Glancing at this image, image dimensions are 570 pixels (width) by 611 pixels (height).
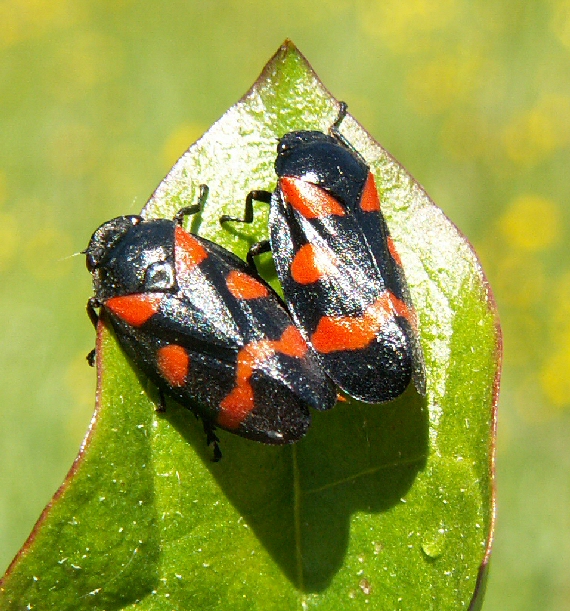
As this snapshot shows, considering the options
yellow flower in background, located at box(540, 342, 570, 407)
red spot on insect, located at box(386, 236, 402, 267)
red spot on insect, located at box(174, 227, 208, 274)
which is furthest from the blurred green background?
red spot on insect, located at box(386, 236, 402, 267)

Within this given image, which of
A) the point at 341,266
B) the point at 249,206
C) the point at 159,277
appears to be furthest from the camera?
the point at 341,266

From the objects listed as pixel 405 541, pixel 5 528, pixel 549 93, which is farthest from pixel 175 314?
pixel 549 93

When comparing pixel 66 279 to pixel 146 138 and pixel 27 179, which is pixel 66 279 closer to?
pixel 27 179

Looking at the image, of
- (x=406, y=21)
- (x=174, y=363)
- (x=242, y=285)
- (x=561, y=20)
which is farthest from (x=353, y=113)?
(x=174, y=363)

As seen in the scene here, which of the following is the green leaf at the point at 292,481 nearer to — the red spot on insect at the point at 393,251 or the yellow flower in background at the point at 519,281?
the red spot on insect at the point at 393,251

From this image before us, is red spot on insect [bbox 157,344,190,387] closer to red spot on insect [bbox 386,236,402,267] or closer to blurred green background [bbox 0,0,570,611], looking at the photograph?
red spot on insect [bbox 386,236,402,267]

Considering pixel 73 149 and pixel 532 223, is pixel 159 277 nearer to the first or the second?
pixel 532 223

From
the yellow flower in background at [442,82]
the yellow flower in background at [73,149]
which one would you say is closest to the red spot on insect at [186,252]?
the yellow flower in background at [73,149]
